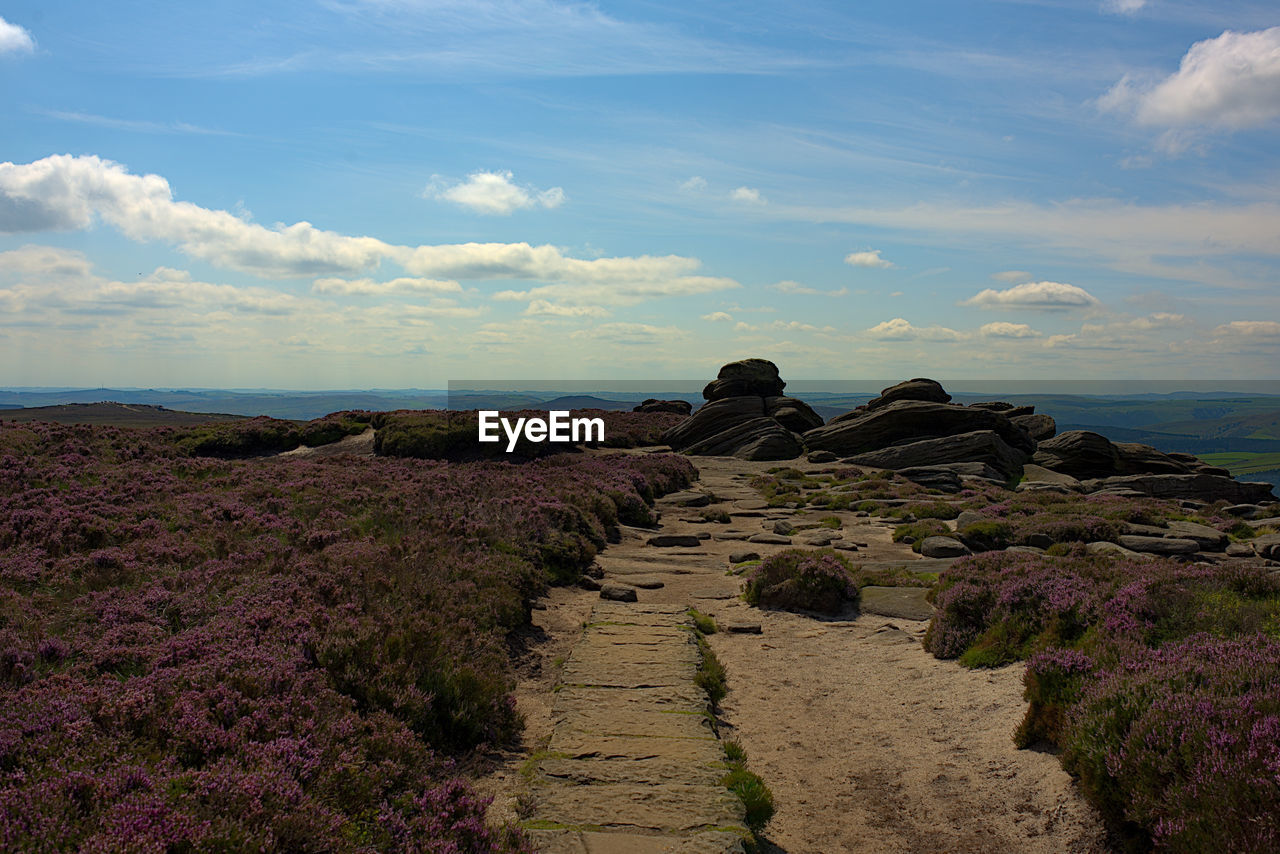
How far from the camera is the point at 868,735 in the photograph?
971 centimetres

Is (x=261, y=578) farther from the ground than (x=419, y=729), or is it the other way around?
(x=261, y=578)

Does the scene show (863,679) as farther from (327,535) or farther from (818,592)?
(327,535)

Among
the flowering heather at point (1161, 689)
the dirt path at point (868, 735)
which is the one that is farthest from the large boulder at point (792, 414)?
the flowering heather at point (1161, 689)

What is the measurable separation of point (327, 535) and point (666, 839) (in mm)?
9612

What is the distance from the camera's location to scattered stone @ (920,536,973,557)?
65.1ft

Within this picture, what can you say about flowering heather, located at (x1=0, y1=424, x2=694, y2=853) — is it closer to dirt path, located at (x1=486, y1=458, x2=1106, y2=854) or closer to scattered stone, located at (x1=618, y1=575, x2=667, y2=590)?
dirt path, located at (x1=486, y1=458, x2=1106, y2=854)

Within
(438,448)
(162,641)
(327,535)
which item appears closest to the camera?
(162,641)

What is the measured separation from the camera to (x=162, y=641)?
8.03 meters

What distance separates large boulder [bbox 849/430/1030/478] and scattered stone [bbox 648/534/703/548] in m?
26.6

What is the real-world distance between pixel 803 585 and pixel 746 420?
136ft

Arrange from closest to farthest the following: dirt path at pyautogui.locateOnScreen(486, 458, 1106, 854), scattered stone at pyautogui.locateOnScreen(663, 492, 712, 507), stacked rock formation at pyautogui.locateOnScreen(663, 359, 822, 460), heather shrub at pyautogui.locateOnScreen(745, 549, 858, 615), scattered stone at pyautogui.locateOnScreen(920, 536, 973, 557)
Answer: dirt path at pyautogui.locateOnScreen(486, 458, 1106, 854), heather shrub at pyautogui.locateOnScreen(745, 549, 858, 615), scattered stone at pyautogui.locateOnScreen(920, 536, 973, 557), scattered stone at pyautogui.locateOnScreen(663, 492, 712, 507), stacked rock formation at pyautogui.locateOnScreen(663, 359, 822, 460)

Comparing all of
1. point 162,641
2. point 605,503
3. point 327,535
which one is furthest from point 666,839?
point 605,503

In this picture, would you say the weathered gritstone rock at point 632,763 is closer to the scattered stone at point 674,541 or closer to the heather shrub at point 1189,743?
the heather shrub at point 1189,743

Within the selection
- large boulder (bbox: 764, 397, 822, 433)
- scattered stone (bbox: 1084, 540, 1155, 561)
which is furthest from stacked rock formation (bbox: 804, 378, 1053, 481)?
scattered stone (bbox: 1084, 540, 1155, 561)
